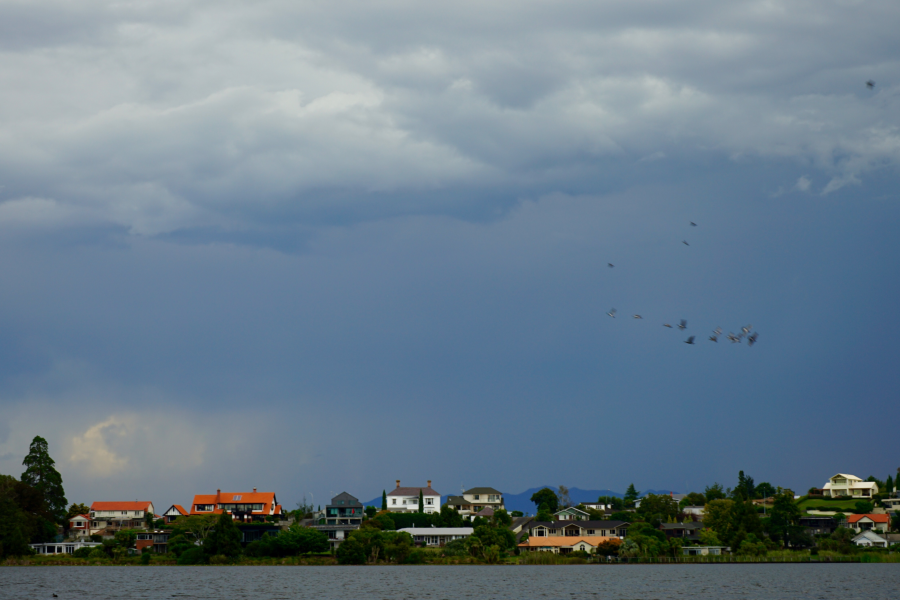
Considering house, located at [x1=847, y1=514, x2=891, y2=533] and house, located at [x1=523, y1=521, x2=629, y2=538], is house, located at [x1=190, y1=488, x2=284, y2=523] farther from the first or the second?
house, located at [x1=847, y1=514, x2=891, y2=533]

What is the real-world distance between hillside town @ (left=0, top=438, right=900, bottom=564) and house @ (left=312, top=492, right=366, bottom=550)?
16 cm

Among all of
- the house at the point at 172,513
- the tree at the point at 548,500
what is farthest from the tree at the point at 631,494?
the house at the point at 172,513

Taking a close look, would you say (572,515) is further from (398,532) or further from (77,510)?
(77,510)

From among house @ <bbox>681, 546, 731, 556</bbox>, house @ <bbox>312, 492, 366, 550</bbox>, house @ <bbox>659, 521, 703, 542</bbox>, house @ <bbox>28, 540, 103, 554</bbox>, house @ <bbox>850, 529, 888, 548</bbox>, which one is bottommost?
house @ <bbox>681, 546, 731, 556</bbox>

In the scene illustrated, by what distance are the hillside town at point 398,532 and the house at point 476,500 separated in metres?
21.8

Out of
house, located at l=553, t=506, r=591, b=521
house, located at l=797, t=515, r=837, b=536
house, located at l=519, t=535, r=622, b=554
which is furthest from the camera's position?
house, located at l=553, t=506, r=591, b=521

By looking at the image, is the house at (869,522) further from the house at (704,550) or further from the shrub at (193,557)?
the shrub at (193,557)

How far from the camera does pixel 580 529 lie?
359ft

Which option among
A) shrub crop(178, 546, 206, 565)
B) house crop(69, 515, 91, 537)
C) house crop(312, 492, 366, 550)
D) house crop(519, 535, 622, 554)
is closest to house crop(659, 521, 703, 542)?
house crop(519, 535, 622, 554)

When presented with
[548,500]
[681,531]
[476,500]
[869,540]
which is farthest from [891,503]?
[476,500]

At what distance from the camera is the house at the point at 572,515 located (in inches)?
4719

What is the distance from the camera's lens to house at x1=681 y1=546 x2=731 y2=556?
3957 inches

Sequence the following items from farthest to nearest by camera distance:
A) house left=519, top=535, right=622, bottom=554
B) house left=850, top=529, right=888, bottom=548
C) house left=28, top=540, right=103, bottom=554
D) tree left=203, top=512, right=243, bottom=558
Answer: house left=850, top=529, right=888, bottom=548 < house left=519, top=535, right=622, bottom=554 < house left=28, top=540, right=103, bottom=554 < tree left=203, top=512, right=243, bottom=558

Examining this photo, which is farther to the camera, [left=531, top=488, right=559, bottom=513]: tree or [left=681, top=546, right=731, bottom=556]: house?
[left=531, top=488, right=559, bottom=513]: tree
